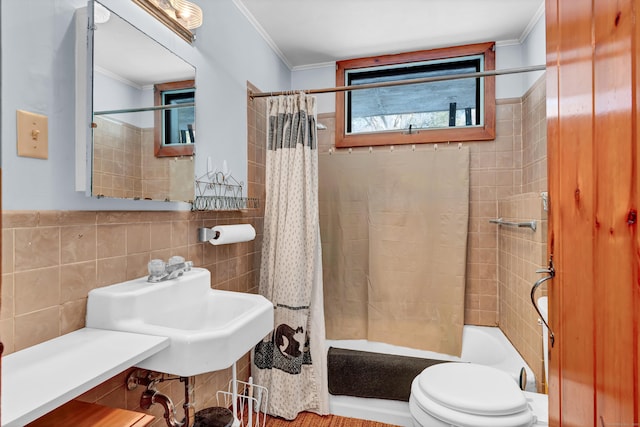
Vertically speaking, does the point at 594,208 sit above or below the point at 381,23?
below

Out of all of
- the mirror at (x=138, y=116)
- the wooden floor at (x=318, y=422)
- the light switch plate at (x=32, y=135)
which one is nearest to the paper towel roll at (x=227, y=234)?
the mirror at (x=138, y=116)

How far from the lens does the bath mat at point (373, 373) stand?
2.11 m

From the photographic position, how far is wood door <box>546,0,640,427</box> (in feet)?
1.83

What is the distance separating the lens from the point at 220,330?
1121mm

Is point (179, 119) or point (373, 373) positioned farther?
point (373, 373)

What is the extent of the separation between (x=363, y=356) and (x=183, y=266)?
126 cm

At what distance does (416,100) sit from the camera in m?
2.79

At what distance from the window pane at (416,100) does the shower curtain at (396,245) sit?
0.33 meters

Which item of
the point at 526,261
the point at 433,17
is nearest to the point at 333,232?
the point at 526,261

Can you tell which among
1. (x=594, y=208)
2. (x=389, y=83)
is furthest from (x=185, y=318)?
(x=389, y=83)

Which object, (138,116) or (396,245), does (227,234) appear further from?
(396,245)

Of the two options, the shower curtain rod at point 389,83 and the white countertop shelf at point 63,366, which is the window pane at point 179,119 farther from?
the white countertop shelf at point 63,366

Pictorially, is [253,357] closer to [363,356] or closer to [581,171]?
[363,356]

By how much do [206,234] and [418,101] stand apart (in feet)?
6.23
